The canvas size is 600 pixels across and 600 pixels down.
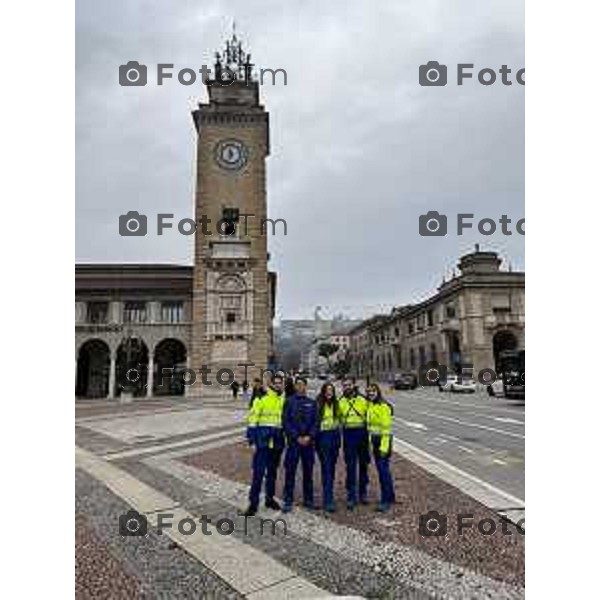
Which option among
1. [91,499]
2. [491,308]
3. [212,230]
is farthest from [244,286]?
[91,499]

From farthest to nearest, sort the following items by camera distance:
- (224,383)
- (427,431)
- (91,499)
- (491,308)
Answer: (491,308) → (224,383) → (427,431) → (91,499)

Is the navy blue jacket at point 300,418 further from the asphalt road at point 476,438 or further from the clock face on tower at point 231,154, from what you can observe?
the clock face on tower at point 231,154

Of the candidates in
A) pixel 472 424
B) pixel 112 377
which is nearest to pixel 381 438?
pixel 472 424

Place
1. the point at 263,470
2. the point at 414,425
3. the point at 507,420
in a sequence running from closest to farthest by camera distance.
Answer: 1. the point at 263,470
2. the point at 414,425
3. the point at 507,420

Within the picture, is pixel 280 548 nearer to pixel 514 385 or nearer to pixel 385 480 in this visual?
pixel 385 480

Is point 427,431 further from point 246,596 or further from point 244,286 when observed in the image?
point 244,286

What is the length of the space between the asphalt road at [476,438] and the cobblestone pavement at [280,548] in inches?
53.7

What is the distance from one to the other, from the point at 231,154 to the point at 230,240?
7.71 metres

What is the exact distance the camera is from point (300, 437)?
7.93 m

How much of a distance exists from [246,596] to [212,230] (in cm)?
4451

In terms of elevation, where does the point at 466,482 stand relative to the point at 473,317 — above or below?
below

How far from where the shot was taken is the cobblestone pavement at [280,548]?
16.4 ft

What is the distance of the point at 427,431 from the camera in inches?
696

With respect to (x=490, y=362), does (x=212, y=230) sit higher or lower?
higher
